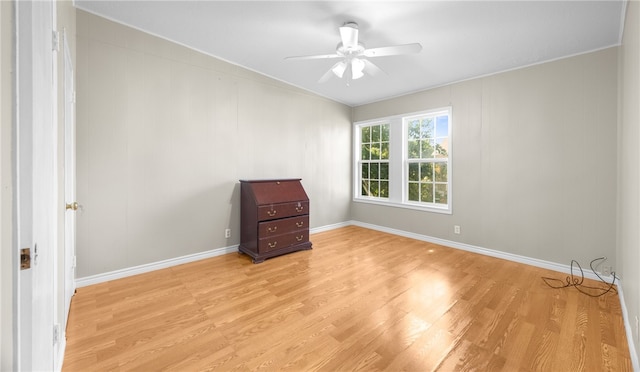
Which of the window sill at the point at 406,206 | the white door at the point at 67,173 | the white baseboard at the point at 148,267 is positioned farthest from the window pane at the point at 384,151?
the white door at the point at 67,173

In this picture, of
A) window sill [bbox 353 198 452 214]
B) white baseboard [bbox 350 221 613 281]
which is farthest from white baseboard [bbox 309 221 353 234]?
white baseboard [bbox 350 221 613 281]

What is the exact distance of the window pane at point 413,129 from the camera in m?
4.46

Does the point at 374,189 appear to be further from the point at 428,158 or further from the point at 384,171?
the point at 428,158

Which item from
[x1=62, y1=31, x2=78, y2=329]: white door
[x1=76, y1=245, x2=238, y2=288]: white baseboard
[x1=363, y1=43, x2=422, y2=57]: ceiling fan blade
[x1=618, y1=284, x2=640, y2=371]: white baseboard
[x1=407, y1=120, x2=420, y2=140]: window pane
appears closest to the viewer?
[x1=618, y1=284, x2=640, y2=371]: white baseboard

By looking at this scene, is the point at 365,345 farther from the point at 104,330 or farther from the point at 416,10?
the point at 416,10

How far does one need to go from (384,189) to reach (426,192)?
835mm

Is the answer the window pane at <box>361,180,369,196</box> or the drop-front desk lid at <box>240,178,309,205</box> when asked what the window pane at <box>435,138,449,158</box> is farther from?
the drop-front desk lid at <box>240,178,309,205</box>

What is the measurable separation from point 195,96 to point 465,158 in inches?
150

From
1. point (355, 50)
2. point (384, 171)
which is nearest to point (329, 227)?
point (384, 171)

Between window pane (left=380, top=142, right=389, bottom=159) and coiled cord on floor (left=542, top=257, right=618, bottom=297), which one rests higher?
window pane (left=380, top=142, right=389, bottom=159)

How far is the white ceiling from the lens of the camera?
2.24 metres

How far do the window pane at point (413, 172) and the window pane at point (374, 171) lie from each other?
0.68m

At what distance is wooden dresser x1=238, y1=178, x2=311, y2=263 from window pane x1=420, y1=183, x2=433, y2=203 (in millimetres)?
2046

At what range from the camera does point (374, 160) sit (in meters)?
5.18
